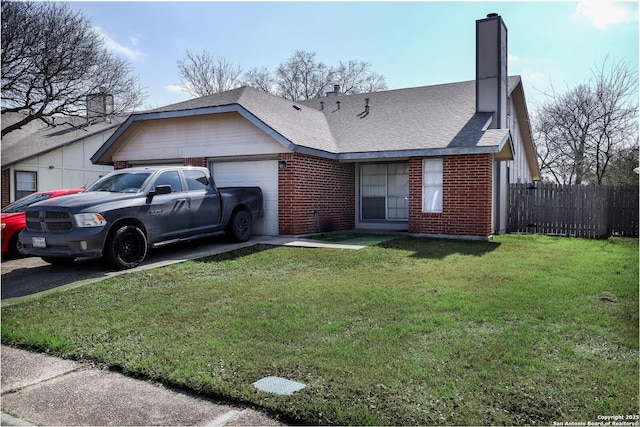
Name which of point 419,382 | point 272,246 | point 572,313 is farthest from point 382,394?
point 272,246

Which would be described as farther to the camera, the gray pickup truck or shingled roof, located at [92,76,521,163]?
shingled roof, located at [92,76,521,163]

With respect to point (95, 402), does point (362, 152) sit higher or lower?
higher

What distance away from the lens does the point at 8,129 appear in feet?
60.7

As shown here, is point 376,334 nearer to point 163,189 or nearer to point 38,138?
point 163,189

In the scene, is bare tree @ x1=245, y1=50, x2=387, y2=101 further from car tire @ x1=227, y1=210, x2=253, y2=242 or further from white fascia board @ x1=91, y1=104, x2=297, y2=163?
car tire @ x1=227, y1=210, x2=253, y2=242

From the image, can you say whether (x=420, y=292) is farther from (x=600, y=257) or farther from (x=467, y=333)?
(x=600, y=257)

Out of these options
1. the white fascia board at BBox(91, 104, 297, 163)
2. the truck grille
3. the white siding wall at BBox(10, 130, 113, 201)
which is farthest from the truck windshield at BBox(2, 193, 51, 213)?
the white siding wall at BBox(10, 130, 113, 201)

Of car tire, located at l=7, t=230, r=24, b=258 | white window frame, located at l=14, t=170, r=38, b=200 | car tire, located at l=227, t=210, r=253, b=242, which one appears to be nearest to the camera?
car tire, located at l=7, t=230, r=24, b=258

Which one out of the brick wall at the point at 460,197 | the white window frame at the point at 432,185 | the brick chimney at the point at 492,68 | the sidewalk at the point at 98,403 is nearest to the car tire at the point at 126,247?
the sidewalk at the point at 98,403

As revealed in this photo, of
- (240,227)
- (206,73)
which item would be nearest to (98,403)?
(240,227)

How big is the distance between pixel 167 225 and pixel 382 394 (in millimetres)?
7005

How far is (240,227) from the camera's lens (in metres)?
11.7

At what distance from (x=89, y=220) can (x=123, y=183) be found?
1.62 m

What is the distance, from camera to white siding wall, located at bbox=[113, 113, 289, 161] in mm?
12969
